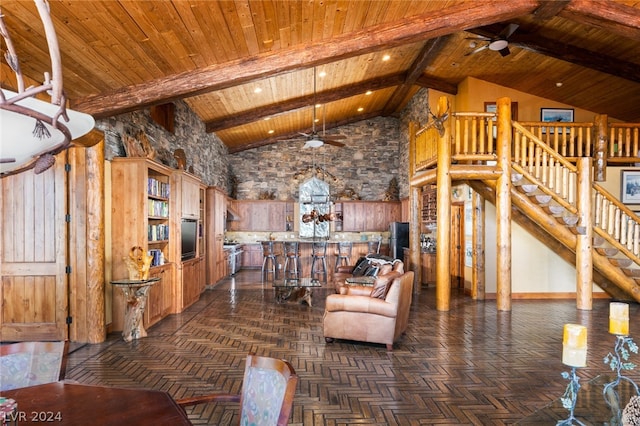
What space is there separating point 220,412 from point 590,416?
8.22ft

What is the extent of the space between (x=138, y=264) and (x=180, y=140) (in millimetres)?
3591

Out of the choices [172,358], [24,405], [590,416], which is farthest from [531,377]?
[24,405]

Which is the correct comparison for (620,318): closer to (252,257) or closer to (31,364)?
(31,364)

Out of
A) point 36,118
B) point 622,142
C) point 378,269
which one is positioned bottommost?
point 378,269

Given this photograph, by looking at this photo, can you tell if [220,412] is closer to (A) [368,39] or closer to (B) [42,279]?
(B) [42,279]

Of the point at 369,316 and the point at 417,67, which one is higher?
the point at 417,67

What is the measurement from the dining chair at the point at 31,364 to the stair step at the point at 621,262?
786cm

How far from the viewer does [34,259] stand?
4555 millimetres

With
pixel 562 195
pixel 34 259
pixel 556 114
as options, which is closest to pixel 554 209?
pixel 562 195

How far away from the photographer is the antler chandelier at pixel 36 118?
2.90ft

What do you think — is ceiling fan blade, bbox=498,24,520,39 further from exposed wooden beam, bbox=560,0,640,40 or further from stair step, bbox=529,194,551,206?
stair step, bbox=529,194,551,206

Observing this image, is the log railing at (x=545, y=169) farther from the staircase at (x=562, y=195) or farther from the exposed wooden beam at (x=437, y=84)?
the exposed wooden beam at (x=437, y=84)

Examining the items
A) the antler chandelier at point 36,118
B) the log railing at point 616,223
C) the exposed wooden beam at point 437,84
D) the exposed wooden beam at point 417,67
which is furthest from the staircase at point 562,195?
the antler chandelier at point 36,118

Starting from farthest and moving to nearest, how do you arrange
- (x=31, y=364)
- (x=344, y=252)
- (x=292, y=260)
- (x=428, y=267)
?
(x=292, y=260) < (x=344, y=252) < (x=428, y=267) < (x=31, y=364)
